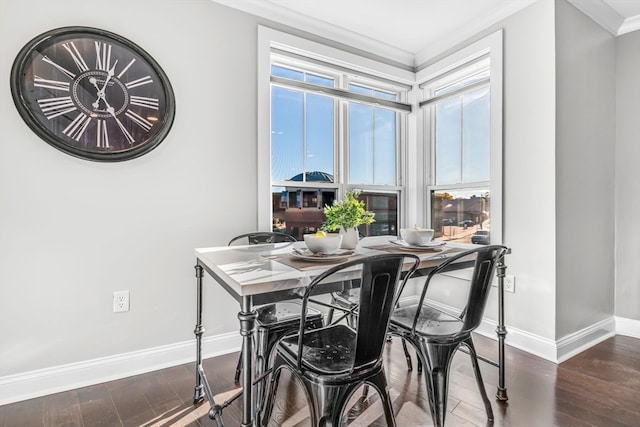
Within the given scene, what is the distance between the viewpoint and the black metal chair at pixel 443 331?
1433 millimetres

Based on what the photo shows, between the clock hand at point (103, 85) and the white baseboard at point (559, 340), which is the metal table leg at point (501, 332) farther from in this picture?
the clock hand at point (103, 85)

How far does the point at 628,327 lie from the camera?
2674 millimetres

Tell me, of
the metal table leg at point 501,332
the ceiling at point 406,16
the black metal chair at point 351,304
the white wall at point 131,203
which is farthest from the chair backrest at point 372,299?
the ceiling at point 406,16

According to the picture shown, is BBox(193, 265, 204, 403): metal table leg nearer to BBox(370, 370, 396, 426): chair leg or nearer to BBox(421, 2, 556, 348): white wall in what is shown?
BBox(370, 370, 396, 426): chair leg

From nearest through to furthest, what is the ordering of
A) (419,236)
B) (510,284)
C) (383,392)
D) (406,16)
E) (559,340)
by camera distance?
(383,392) → (419,236) → (559,340) → (510,284) → (406,16)

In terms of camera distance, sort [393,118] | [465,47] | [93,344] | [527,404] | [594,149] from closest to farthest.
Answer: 1. [527,404]
2. [93,344]
3. [594,149]
4. [465,47]
5. [393,118]

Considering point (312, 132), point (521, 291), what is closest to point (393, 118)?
point (312, 132)

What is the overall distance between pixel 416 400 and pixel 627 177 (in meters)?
2.51

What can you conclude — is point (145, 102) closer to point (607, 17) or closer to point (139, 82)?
point (139, 82)

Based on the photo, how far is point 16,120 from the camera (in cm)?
178

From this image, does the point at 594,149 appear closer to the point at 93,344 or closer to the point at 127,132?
the point at 127,132

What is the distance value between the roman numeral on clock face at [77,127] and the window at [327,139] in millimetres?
1074

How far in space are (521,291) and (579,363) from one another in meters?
0.54

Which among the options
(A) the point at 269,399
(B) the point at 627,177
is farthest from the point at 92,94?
(B) the point at 627,177
